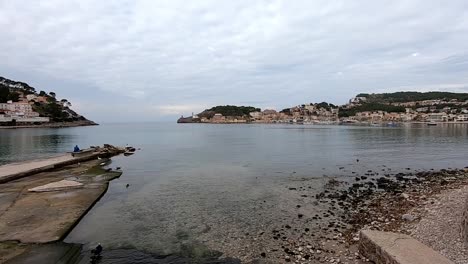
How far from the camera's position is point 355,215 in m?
14.6

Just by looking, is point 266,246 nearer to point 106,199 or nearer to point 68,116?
point 106,199

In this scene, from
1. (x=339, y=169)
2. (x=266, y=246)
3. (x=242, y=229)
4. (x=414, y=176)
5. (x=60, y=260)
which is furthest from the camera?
(x=339, y=169)

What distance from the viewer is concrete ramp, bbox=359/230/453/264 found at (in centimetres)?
816

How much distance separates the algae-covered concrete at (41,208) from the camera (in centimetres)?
1215

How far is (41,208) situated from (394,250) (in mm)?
15549

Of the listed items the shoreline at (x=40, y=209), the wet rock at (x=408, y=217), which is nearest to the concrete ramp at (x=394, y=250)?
the wet rock at (x=408, y=217)

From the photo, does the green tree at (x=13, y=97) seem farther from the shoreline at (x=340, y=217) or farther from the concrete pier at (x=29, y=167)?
the shoreline at (x=340, y=217)

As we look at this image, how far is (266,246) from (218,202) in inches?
265

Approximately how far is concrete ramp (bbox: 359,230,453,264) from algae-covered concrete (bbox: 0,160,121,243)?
1121cm

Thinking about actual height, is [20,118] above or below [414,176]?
above

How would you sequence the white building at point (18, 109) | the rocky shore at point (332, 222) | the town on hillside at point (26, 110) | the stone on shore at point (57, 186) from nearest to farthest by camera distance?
1. the rocky shore at point (332, 222)
2. the stone on shore at point (57, 186)
3. the town on hillside at point (26, 110)
4. the white building at point (18, 109)

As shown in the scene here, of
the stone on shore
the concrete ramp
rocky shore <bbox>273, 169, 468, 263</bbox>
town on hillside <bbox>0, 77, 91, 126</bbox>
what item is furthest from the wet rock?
town on hillside <bbox>0, 77, 91, 126</bbox>

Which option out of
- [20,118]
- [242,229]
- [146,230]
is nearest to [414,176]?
[242,229]

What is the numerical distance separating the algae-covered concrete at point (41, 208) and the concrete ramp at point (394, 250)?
36.8ft
